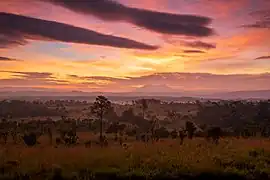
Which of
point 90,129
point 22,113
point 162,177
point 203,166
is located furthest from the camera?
point 22,113

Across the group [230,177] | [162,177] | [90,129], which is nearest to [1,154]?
[162,177]

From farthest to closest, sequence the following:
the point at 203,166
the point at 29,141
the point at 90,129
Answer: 1. the point at 90,129
2. the point at 29,141
3. the point at 203,166

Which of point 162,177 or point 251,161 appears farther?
point 251,161

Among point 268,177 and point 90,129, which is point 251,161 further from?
point 90,129

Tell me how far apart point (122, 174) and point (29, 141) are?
30019mm

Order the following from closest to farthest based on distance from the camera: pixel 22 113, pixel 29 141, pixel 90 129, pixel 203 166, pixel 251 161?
pixel 203 166, pixel 251 161, pixel 29 141, pixel 90 129, pixel 22 113

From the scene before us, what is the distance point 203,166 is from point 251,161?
3258 millimetres

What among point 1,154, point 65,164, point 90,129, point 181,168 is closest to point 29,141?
point 1,154

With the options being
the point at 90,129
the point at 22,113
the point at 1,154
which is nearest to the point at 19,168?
the point at 1,154

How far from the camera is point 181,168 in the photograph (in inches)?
628

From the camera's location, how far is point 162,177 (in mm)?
15117

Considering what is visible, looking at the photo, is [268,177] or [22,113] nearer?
[268,177]

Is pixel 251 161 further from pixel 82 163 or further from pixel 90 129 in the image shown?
pixel 90 129

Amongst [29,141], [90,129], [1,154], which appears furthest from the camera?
[90,129]
